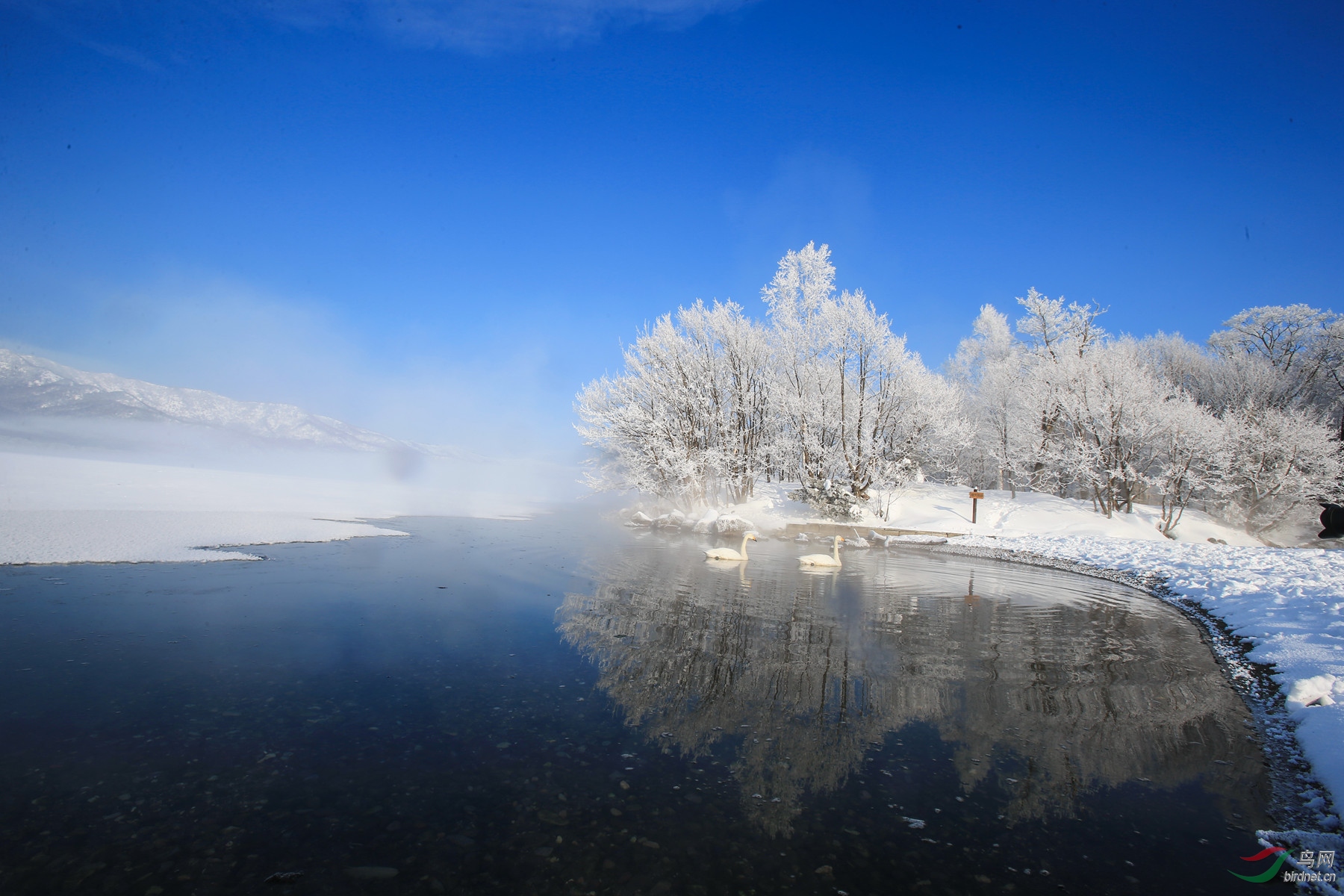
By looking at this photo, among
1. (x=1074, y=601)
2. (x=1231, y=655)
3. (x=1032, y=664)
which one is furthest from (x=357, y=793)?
(x=1074, y=601)

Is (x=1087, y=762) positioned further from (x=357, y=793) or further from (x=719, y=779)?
(x=357, y=793)

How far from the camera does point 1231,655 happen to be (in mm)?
8320

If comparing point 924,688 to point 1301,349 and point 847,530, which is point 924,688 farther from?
point 1301,349

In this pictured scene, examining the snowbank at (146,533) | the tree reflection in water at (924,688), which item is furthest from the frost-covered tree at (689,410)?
the tree reflection in water at (924,688)

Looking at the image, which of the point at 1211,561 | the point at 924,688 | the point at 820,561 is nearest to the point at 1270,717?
the point at 924,688

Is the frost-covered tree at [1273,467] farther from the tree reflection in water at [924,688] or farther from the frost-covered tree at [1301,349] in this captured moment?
the tree reflection in water at [924,688]

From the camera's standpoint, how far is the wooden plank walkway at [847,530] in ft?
81.5

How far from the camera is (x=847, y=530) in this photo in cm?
2564

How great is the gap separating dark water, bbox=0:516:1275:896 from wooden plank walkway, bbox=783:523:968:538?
604 inches

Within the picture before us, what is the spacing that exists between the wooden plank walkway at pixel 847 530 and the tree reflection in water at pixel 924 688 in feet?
40.9

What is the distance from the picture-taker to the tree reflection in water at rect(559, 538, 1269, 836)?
4691 millimetres

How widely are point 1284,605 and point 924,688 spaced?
8278mm

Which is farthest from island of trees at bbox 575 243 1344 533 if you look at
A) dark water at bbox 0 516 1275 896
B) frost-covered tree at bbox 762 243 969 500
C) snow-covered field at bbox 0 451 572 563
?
dark water at bbox 0 516 1275 896

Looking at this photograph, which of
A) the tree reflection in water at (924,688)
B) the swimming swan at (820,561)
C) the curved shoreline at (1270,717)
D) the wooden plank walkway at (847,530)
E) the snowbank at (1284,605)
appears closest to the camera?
the curved shoreline at (1270,717)
